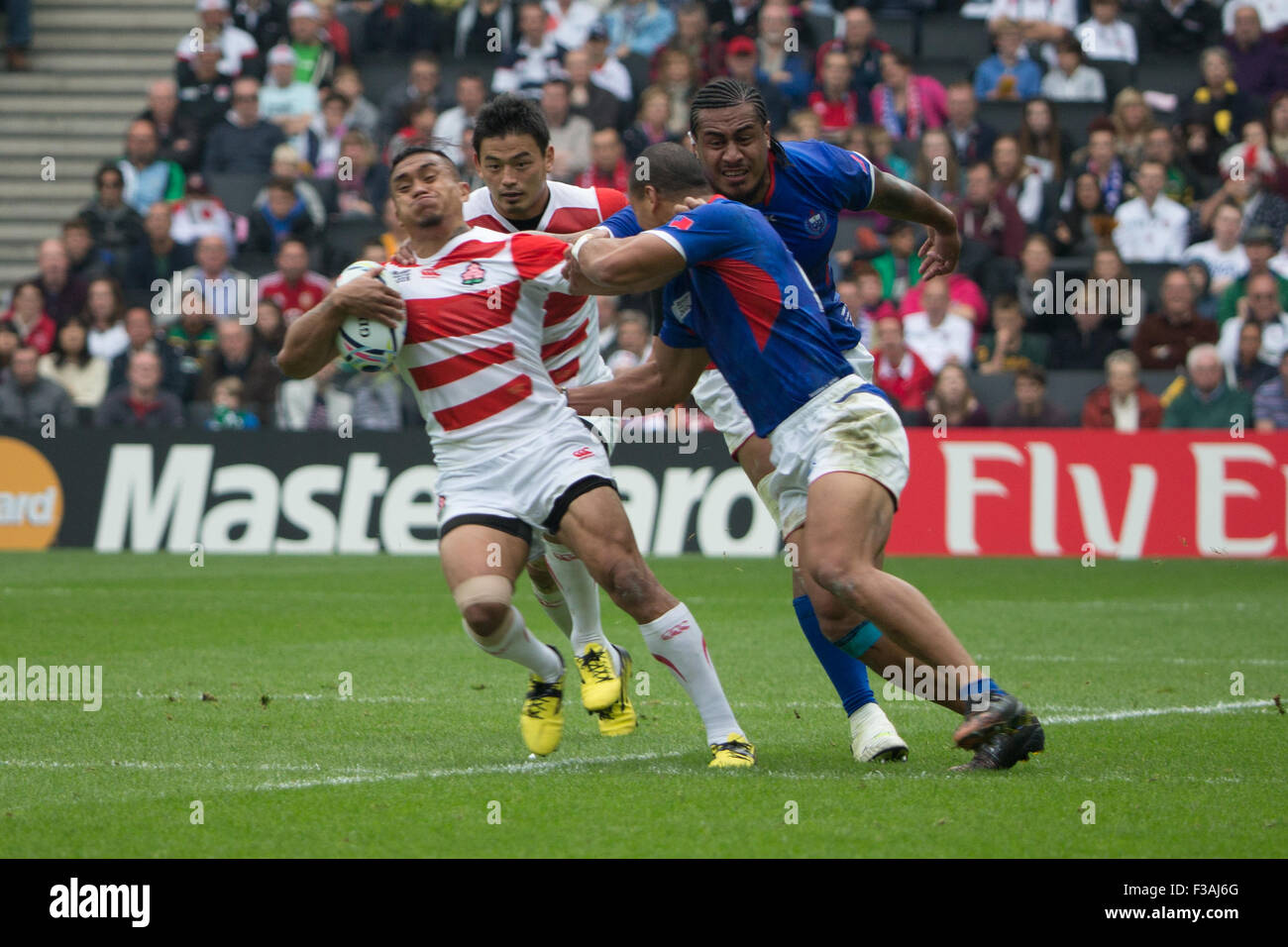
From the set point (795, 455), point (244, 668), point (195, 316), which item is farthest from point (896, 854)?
point (195, 316)

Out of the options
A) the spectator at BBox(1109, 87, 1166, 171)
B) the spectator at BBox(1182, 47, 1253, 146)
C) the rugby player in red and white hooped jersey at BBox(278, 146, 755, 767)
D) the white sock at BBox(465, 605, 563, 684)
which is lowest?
the white sock at BBox(465, 605, 563, 684)

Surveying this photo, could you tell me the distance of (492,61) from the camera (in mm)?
20703

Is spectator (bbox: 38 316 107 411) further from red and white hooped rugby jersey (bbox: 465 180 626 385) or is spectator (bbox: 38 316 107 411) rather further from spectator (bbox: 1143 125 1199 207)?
red and white hooped rugby jersey (bbox: 465 180 626 385)

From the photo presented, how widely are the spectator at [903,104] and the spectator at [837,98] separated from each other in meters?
0.19

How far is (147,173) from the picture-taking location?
20.0 m

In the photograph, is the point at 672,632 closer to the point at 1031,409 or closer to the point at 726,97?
the point at 726,97

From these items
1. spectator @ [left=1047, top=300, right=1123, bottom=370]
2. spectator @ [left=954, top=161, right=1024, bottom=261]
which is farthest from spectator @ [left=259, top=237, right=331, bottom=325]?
spectator @ [left=1047, top=300, right=1123, bottom=370]

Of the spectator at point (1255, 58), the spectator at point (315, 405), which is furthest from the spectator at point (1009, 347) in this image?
the spectator at point (315, 405)

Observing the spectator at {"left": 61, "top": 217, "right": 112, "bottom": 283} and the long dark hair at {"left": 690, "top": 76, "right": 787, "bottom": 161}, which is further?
the spectator at {"left": 61, "top": 217, "right": 112, "bottom": 283}

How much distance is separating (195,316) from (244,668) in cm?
909

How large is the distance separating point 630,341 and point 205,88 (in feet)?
24.9

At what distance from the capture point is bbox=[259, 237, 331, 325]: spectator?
17.5 metres

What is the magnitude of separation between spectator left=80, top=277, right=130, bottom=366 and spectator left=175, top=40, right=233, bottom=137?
129 inches

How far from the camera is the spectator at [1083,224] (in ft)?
57.4
